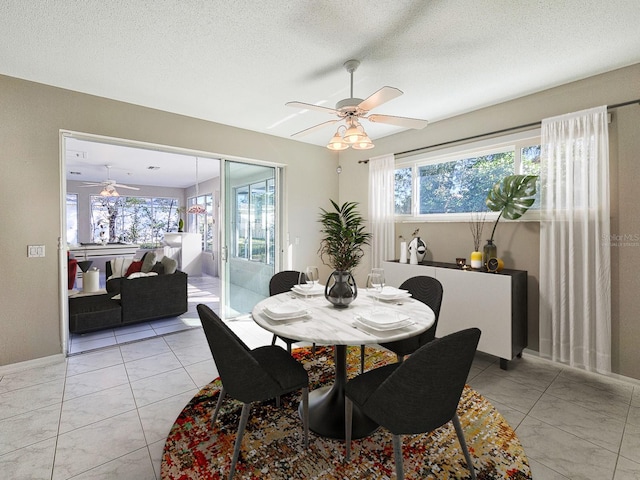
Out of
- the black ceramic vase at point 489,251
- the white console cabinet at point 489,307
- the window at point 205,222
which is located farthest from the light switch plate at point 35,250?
the window at point 205,222

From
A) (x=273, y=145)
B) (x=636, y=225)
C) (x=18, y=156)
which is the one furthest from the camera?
(x=273, y=145)

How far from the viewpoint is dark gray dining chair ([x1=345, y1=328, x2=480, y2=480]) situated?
4.23 feet

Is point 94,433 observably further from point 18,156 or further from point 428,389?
point 18,156

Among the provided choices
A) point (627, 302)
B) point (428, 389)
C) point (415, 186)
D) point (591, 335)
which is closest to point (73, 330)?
point (428, 389)

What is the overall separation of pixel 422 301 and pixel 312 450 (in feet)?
4.35

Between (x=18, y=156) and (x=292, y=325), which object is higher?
(x=18, y=156)

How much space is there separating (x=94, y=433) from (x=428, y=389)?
2072 millimetres

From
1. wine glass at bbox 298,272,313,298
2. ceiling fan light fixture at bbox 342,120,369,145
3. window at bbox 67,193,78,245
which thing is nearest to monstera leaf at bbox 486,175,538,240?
ceiling fan light fixture at bbox 342,120,369,145

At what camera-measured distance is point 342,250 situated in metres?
4.09

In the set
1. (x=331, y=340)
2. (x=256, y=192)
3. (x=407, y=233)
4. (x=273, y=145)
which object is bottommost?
(x=331, y=340)

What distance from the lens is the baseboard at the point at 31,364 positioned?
9.14 ft

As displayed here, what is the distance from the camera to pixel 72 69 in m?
2.63

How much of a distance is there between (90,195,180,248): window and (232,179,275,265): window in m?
4.84

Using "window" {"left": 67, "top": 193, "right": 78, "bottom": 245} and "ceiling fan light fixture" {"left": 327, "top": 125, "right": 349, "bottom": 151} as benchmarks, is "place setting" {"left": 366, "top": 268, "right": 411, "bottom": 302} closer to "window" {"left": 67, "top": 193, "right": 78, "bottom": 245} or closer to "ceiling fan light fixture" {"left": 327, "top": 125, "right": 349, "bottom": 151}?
"ceiling fan light fixture" {"left": 327, "top": 125, "right": 349, "bottom": 151}
